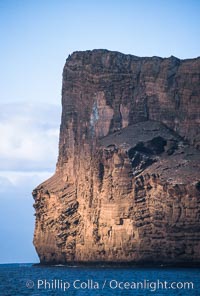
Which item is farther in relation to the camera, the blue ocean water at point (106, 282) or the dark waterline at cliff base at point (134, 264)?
the dark waterline at cliff base at point (134, 264)

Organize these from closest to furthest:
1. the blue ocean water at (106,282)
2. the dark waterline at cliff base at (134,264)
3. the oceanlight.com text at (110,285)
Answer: the blue ocean water at (106,282) < the oceanlight.com text at (110,285) < the dark waterline at cliff base at (134,264)

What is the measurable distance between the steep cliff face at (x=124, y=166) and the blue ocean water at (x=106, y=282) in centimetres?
425

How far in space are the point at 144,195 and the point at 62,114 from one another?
65.0 ft

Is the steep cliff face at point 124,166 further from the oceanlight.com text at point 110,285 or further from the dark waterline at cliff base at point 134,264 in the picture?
the oceanlight.com text at point 110,285

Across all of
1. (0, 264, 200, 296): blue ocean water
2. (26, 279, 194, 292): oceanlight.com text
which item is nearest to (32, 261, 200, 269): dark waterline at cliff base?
(0, 264, 200, 296): blue ocean water

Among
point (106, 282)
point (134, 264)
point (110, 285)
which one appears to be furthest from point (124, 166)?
point (110, 285)

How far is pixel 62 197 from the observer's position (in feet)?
446

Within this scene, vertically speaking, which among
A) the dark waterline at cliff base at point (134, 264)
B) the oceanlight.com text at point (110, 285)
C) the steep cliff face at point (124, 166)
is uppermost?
the steep cliff face at point (124, 166)

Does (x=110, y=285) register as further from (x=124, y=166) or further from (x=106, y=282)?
(x=124, y=166)

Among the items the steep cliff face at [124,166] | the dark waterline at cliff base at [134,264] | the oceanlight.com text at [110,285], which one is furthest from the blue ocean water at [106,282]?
the steep cliff face at [124,166]

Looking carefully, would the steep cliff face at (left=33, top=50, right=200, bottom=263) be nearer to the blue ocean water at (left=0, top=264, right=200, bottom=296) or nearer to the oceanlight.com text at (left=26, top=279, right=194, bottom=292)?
the blue ocean water at (left=0, top=264, right=200, bottom=296)

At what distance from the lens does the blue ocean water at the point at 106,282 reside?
9512 centimetres

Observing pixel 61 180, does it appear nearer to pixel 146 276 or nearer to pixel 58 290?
pixel 146 276

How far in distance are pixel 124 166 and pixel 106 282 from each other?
26.7m
